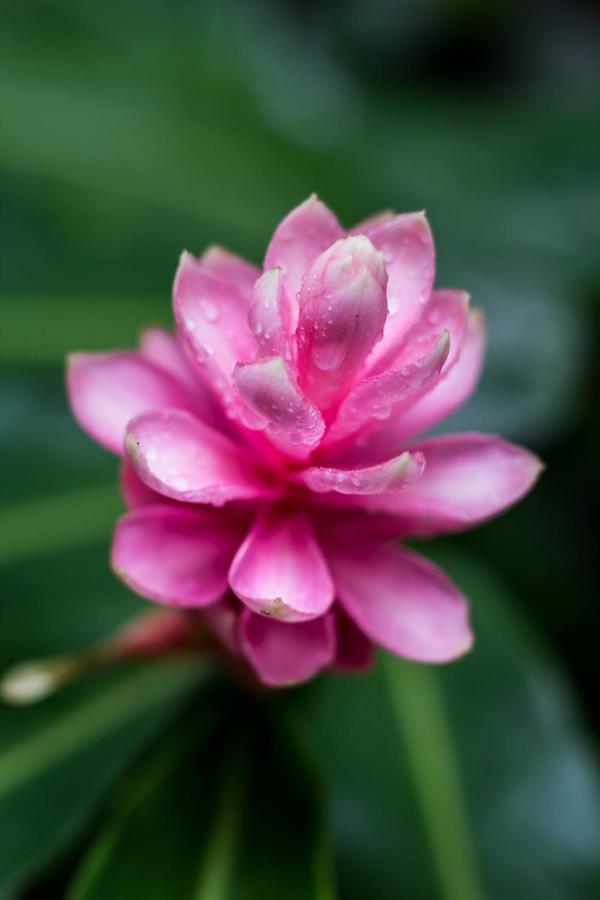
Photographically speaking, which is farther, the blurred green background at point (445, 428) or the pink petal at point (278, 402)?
the blurred green background at point (445, 428)

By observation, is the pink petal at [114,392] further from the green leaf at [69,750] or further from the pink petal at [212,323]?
the green leaf at [69,750]

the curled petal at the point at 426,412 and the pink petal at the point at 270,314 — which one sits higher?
the pink petal at the point at 270,314

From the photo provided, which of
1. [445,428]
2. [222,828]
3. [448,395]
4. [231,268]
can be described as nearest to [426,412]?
[448,395]

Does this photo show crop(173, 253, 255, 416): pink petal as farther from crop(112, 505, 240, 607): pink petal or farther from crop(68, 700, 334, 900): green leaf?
crop(68, 700, 334, 900): green leaf

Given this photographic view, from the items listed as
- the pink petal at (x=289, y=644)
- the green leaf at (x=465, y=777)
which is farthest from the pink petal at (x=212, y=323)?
the green leaf at (x=465, y=777)

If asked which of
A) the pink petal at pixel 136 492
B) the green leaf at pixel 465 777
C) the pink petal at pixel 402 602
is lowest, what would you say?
the green leaf at pixel 465 777

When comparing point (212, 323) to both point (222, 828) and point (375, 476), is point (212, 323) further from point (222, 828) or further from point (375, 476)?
point (222, 828)

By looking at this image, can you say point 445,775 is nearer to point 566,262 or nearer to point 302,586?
point 302,586
